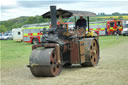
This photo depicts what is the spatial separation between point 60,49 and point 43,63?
114cm

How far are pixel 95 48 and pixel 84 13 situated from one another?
5.47 ft

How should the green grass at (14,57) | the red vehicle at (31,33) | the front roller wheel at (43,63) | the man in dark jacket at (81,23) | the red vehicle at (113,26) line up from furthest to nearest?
1. the red vehicle at (113,26)
2. the red vehicle at (31,33)
3. the green grass at (14,57)
4. the man in dark jacket at (81,23)
5. the front roller wheel at (43,63)

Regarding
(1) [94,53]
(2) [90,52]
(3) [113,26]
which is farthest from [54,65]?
(3) [113,26]

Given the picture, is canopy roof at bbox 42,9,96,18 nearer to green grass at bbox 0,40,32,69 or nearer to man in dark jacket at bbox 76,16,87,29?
man in dark jacket at bbox 76,16,87,29

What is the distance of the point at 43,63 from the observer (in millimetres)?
8117

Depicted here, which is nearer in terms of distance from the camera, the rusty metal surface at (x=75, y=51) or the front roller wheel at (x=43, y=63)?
the front roller wheel at (x=43, y=63)

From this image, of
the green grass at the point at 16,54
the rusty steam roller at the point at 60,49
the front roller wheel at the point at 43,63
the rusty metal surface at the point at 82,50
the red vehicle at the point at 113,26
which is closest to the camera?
the front roller wheel at the point at 43,63

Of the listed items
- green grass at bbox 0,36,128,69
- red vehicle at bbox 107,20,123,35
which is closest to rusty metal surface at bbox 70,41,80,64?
green grass at bbox 0,36,128,69

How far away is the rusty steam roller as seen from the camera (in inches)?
325

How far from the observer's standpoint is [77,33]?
1032cm

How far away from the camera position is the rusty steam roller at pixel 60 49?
8.25 metres

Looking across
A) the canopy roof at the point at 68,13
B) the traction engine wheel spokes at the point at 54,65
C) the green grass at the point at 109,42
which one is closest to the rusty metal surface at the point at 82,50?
the canopy roof at the point at 68,13

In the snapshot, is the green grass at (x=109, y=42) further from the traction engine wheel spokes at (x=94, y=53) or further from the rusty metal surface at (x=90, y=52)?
the rusty metal surface at (x=90, y=52)

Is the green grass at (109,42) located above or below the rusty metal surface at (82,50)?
below
